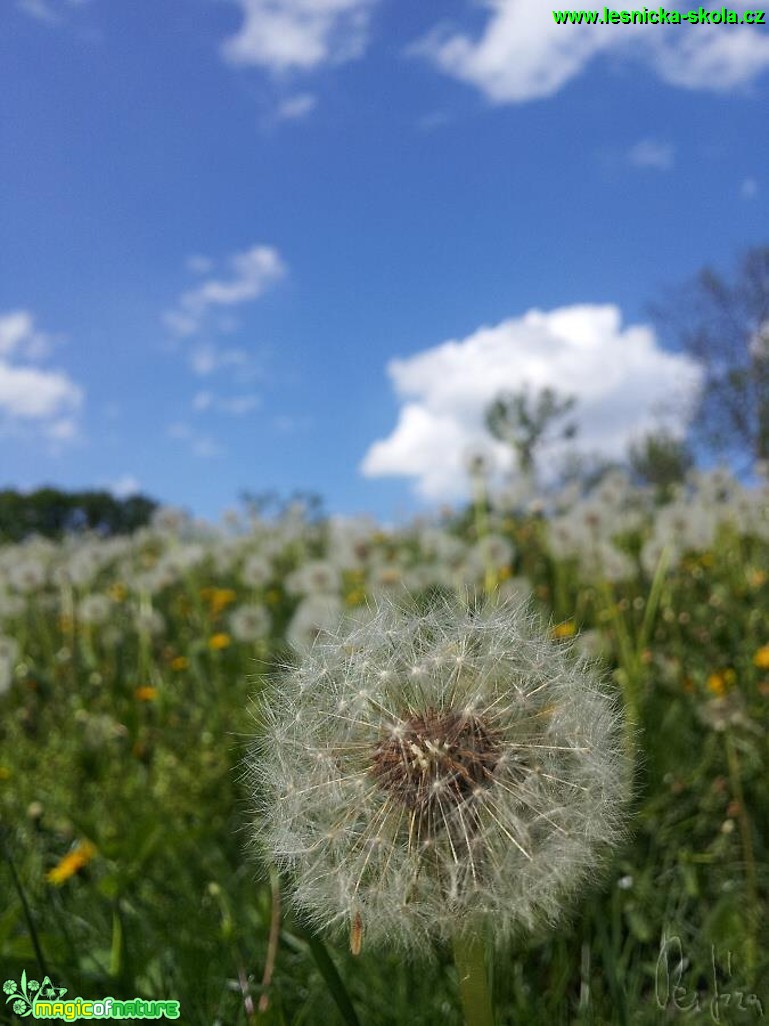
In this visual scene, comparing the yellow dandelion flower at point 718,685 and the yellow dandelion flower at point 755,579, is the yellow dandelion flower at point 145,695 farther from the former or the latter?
the yellow dandelion flower at point 755,579

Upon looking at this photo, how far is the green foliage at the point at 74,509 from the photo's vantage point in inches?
682

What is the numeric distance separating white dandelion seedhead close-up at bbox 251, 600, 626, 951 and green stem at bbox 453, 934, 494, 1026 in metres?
0.03

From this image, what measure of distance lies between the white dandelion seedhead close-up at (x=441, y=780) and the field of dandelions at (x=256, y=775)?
0.19 feet

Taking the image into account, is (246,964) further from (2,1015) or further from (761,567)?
(761,567)

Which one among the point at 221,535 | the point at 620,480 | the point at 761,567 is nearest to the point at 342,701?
the point at 620,480

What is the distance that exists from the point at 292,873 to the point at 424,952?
0.22 metres

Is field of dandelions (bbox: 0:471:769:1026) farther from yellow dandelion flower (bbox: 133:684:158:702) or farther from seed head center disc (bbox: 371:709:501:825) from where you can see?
seed head center disc (bbox: 371:709:501:825)

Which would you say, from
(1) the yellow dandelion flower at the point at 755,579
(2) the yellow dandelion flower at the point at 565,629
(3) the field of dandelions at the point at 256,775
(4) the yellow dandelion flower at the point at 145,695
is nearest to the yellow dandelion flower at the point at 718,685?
(3) the field of dandelions at the point at 256,775

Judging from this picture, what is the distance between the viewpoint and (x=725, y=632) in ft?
16.9

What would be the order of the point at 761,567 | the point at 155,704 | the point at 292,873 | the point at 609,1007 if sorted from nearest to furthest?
the point at 292,873 → the point at 609,1007 → the point at 155,704 → the point at 761,567

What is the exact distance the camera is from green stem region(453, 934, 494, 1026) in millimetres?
1201

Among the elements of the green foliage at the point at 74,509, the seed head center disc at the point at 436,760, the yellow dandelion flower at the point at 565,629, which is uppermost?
the green foliage at the point at 74,509
